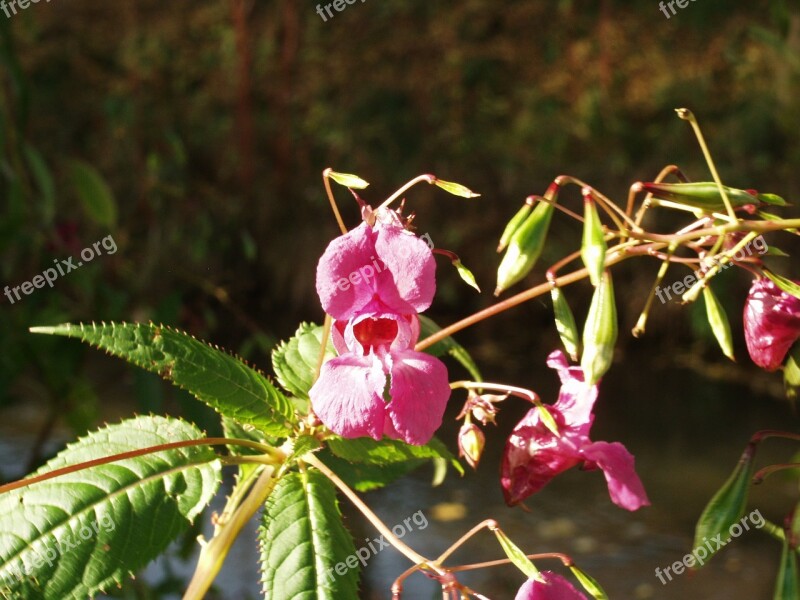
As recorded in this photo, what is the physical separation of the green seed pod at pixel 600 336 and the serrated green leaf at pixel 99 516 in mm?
182

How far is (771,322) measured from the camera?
0.39 meters

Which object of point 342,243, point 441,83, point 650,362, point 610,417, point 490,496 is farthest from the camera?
point 441,83

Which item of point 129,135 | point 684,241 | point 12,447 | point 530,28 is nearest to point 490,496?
point 12,447

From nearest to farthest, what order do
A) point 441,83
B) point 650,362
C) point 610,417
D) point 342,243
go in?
point 342,243 < point 610,417 < point 650,362 < point 441,83

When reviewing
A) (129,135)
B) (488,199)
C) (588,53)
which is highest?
(129,135)

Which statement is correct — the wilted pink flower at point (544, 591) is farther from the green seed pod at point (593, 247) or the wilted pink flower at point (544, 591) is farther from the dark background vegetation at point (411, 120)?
the dark background vegetation at point (411, 120)

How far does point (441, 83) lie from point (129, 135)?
1.25m

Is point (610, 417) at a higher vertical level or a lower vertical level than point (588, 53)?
lower

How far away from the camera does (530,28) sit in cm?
387

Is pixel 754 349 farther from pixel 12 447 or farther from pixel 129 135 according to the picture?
pixel 129 135

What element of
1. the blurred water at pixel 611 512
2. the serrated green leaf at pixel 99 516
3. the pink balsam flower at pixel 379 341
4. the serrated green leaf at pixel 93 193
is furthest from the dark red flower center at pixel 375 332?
the blurred water at pixel 611 512

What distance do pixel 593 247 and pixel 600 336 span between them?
41mm

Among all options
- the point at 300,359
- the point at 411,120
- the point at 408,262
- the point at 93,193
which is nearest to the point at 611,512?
the point at 93,193

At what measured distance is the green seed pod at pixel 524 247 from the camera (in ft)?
1.19
